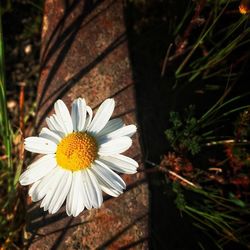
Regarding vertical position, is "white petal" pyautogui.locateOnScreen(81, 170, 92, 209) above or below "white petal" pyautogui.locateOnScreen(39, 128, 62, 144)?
below

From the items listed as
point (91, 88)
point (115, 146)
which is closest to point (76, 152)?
point (115, 146)

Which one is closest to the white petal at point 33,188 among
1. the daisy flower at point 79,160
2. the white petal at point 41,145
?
the daisy flower at point 79,160

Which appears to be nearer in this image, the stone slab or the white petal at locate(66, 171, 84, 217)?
the white petal at locate(66, 171, 84, 217)

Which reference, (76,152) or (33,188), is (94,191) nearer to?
(76,152)

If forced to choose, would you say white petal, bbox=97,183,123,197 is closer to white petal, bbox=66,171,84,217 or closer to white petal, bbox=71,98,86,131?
→ white petal, bbox=66,171,84,217

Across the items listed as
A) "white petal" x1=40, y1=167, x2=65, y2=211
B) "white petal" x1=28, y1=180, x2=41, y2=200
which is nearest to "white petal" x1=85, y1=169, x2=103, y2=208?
"white petal" x1=40, y1=167, x2=65, y2=211

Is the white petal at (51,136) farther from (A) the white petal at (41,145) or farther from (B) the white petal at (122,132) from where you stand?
(B) the white petal at (122,132)
